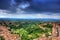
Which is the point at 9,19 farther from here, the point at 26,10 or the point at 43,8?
the point at 43,8

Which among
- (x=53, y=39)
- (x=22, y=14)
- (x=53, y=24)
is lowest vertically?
(x=53, y=39)

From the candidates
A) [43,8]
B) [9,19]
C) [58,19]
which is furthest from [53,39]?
[9,19]

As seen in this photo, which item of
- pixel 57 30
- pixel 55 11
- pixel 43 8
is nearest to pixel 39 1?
pixel 43 8

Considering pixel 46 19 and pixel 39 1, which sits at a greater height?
pixel 39 1

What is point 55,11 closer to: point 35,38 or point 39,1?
point 39,1

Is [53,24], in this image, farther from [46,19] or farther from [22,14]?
[22,14]

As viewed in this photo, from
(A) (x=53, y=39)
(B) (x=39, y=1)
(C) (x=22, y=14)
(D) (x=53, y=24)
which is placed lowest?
(A) (x=53, y=39)

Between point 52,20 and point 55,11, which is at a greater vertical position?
point 55,11

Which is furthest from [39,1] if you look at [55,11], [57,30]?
[57,30]
